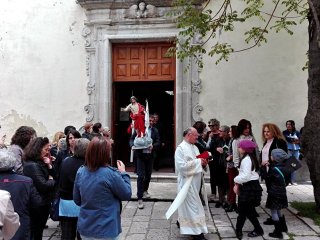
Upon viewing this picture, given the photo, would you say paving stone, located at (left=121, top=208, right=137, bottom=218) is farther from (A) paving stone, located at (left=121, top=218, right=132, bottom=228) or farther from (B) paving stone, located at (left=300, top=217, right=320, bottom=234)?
(B) paving stone, located at (left=300, top=217, right=320, bottom=234)

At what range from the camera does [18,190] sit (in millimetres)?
4059

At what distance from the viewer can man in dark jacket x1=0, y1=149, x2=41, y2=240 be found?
401cm

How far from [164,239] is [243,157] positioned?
169 centimetres

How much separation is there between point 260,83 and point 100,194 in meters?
7.69

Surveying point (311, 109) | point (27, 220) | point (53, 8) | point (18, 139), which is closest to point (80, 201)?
point (27, 220)

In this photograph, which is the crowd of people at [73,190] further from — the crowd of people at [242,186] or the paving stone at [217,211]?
the paving stone at [217,211]

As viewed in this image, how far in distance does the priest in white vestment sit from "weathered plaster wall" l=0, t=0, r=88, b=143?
5.66 m

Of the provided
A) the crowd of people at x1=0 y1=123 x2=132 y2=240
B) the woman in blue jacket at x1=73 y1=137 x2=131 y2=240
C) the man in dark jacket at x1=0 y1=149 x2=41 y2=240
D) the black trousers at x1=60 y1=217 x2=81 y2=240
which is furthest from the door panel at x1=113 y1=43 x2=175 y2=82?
the woman in blue jacket at x1=73 y1=137 x2=131 y2=240

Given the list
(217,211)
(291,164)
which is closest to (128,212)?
(217,211)

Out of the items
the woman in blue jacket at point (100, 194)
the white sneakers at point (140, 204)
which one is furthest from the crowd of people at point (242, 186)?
the woman in blue jacket at point (100, 194)

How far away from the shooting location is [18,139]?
557 centimetres

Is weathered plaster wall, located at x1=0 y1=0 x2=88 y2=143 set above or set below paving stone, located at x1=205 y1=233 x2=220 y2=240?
above

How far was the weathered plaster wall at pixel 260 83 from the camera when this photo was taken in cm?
1048

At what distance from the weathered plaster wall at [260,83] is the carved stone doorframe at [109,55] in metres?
0.56
